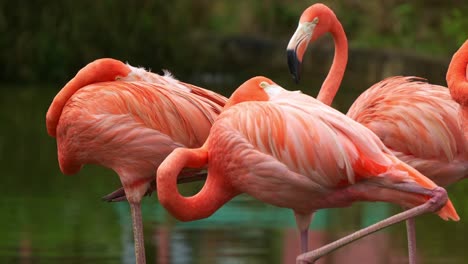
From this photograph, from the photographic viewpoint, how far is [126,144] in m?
6.11

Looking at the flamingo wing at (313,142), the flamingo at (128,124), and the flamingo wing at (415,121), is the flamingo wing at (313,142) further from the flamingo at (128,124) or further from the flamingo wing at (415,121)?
the flamingo wing at (415,121)

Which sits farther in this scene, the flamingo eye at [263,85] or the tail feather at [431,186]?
the flamingo eye at [263,85]

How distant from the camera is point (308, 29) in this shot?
6434 millimetres

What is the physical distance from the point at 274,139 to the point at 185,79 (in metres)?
14.1

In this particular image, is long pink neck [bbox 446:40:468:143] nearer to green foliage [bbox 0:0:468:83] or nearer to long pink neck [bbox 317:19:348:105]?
long pink neck [bbox 317:19:348:105]

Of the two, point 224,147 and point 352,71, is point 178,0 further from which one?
point 224,147

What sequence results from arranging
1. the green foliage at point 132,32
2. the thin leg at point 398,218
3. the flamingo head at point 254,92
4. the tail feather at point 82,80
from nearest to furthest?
the thin leg at point 398,218 < the flamingo head at point 254,92 < the tail feather at point 82,80 < the green foliage at point 132,32

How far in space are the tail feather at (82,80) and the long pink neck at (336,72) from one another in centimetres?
109

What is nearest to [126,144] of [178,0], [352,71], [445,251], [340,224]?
[445,251]

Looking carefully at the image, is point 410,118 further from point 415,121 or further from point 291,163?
point 291,163

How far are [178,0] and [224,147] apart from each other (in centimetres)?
1517

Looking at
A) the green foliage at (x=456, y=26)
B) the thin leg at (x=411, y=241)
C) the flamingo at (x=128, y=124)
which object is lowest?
the green foliage at (x=456, y=26)

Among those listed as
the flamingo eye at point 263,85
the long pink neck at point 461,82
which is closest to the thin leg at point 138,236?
the flamingo eye at point 263,85

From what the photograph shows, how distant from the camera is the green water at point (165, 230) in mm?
8180
